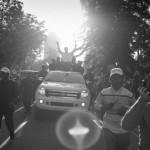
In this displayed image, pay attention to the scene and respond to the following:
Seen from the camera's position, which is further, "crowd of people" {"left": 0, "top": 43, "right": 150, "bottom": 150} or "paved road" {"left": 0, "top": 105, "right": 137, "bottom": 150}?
"paved road" {"left": 0, "top": 105, "right": 137, "bottom": 150}

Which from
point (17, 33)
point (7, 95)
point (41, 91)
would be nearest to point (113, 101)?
point (7, 95)

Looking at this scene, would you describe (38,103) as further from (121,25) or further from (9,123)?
(121,25)

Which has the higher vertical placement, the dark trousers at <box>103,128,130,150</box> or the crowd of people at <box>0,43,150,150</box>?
the crowd of people at <box>0,43,150,150</box>

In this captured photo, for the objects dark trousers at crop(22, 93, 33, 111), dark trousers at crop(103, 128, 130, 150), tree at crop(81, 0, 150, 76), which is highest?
tree at crop(81, 0, 150, 76)

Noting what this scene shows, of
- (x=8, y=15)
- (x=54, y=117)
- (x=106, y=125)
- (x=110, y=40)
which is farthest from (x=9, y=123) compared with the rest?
(x=8, y=15)

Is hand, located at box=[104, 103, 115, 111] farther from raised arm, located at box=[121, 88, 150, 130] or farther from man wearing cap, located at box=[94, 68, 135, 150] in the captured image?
raised arm, located at box=[121, 88, 150, 130]

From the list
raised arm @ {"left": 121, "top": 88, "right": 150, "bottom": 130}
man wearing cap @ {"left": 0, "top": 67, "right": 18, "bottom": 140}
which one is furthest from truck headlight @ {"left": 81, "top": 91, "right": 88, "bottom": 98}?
raised arm @ {"left": 121, "top": 88, "right": 150, "bottom": 130}

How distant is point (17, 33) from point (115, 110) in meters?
38.5

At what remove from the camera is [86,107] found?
36.8 feet

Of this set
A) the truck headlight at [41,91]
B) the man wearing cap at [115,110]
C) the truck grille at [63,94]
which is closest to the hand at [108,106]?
the man wearing cap at [115,110]

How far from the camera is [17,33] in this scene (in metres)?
42.0

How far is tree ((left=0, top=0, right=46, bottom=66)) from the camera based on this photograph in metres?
38.1

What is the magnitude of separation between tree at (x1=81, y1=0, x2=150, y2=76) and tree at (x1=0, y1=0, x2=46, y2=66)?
1105cm

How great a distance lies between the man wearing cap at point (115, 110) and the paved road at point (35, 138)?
2599 millimetres
